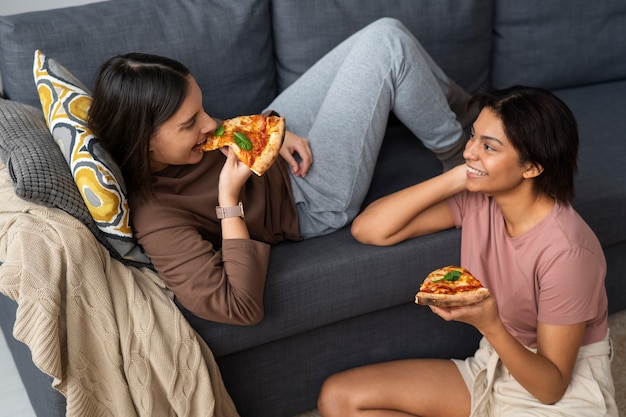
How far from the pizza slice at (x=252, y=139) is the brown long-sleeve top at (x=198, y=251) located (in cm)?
10

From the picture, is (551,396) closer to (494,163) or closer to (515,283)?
(515,283)

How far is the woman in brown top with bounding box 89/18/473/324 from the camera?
1.82 m

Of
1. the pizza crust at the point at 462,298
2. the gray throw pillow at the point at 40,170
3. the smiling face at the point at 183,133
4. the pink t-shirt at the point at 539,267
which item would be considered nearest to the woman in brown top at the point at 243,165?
the smiling face at the point at 183,133

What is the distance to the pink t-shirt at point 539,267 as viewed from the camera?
1.75 metres

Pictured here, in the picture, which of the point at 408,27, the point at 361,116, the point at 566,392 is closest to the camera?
the point at 566,392

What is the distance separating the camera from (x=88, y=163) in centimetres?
178

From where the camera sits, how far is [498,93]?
183 centimetres

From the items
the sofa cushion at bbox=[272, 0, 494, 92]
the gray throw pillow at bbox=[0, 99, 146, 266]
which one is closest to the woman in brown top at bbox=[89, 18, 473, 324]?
the gray throw pillow at bbox=[0, 99, 146, 266]

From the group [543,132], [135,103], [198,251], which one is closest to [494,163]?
[543,132]

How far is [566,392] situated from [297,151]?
928 millimetres

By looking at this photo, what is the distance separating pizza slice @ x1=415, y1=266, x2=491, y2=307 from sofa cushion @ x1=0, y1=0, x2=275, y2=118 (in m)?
1.06

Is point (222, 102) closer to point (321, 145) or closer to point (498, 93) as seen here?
point (321, 145)

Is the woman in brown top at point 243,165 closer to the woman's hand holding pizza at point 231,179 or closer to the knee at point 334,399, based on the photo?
the woman's hand holding pizza at point 231,179

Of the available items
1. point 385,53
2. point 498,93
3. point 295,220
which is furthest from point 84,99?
point 498,93
